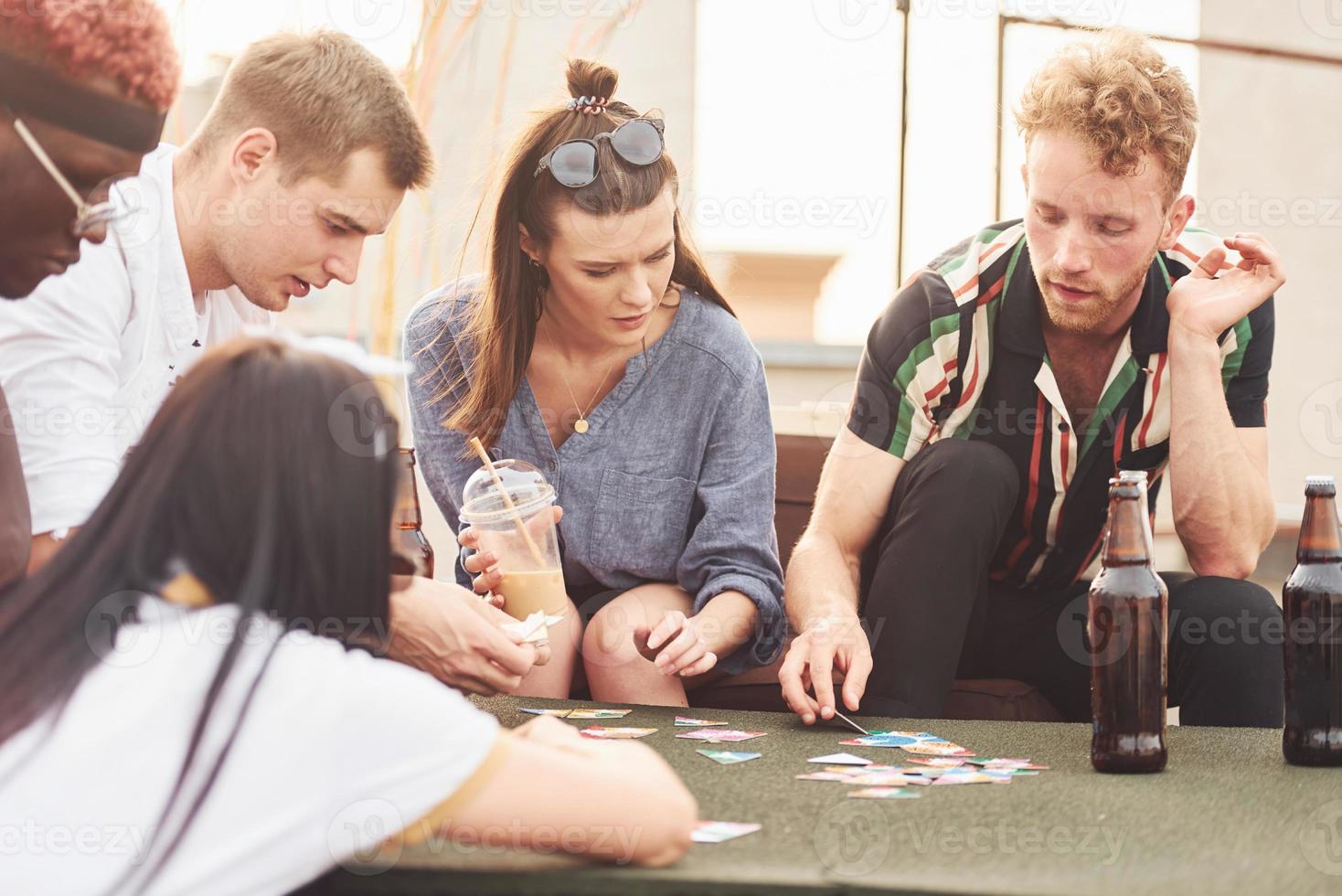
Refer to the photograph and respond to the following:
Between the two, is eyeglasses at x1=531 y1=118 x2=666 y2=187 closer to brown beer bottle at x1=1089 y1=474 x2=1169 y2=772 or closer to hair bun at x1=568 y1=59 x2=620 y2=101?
hair bun at x1=568 y1=59 x2=620 y2=101

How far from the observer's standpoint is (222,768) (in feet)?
3.36

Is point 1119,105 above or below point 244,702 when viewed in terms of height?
above

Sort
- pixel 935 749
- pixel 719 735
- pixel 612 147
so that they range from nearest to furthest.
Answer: pixel 935 749, pixel 719 735, pixel 612 147

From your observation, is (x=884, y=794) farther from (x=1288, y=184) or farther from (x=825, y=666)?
(x=1288, y=184)

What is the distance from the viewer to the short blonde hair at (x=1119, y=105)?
6.91 ft

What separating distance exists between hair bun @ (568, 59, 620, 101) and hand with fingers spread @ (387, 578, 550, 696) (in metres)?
1.03

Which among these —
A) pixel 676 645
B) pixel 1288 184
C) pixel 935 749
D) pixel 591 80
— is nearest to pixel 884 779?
pixel 935 749

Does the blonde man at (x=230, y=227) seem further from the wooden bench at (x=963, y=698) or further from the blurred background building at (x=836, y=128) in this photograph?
the blurred background building at (x=836, y=128)

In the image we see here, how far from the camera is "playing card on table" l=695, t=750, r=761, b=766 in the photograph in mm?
1548

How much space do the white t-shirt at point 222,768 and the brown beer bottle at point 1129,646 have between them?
79 cm

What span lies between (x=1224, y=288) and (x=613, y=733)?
127cm

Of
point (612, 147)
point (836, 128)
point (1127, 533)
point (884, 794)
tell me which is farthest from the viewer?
point (836, 128)

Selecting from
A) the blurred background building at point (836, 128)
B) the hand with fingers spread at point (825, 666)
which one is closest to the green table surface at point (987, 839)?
the hand with fingers spread at point (825, 666)

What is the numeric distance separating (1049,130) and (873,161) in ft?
7.23
